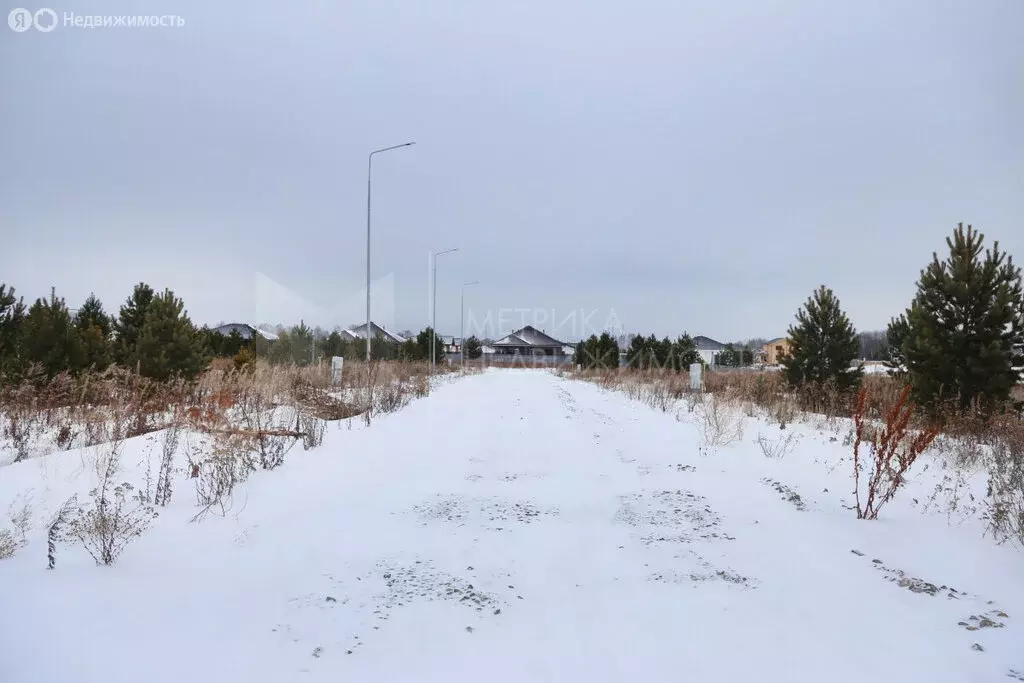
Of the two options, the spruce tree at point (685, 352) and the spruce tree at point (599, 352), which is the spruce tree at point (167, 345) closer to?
the spruce tree at point (685, 352)

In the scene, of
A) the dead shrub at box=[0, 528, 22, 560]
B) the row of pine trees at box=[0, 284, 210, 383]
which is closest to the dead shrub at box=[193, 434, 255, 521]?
the dead shrub at box=[0, 528, 22, 560]

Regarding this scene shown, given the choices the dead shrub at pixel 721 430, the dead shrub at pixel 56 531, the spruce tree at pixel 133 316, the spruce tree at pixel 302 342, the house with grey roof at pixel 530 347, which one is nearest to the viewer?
the dead shrub at pixel 56 531

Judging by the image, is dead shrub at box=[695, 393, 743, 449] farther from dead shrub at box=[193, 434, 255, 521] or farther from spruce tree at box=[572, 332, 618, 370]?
spruce tree at box=[572, 332, 618, 370]

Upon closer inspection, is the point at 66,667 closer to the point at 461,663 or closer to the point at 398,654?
the point at 398,654

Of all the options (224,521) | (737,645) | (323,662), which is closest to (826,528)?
(737,645)

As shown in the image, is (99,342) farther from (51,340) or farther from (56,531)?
(56,531)

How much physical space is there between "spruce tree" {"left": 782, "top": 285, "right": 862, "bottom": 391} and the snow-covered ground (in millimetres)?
10055

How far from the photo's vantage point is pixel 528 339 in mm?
83438

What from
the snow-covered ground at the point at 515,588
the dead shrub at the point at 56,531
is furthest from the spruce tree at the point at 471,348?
the dead shrub at the point at 56,531

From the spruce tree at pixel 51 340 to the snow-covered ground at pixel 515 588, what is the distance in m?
8.06

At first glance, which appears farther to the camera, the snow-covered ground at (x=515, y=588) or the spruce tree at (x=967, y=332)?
the spruce tree at (x=967, y=332)

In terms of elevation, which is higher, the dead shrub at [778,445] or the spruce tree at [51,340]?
the spruce tree at [51,340]

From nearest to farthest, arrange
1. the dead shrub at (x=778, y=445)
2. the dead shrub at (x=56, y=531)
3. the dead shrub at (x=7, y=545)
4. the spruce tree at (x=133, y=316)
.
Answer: the dead shrub at (x=56, y=531), the dead shrub at (x=7, y=545), the dead shrub at (x=778, y=445), the spruce tree at (x=133, y=316)

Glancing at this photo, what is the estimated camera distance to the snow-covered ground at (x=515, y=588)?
2.40m
